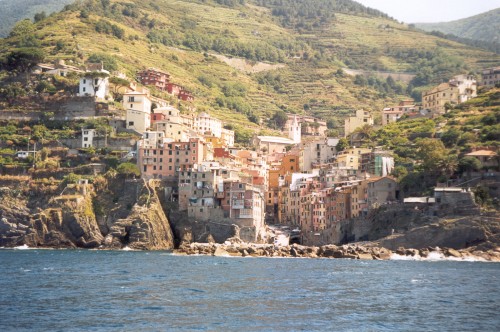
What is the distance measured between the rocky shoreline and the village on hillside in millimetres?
5300

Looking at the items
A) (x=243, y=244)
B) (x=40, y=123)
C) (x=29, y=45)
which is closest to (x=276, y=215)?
(x=243, y=244)

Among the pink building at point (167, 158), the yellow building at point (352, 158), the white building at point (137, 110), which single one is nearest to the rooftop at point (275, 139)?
the yellow building at point (352, 158)

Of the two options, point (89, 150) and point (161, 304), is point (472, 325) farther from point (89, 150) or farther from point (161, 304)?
point (89, 150)

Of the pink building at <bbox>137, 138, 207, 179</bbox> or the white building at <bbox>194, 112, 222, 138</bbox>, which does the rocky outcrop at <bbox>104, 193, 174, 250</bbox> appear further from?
the white building at <bbox>194, 112, 222, 138</bbox>

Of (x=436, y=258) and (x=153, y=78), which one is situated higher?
(x=153, y=78)

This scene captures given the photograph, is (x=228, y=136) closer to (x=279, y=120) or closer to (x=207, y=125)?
(x=207, y=125)

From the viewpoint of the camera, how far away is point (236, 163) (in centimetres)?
12456

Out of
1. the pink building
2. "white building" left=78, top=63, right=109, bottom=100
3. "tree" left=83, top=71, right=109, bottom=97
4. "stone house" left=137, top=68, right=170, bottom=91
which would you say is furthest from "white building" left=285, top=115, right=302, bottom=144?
the pink building

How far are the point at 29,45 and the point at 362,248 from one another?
7355 cm

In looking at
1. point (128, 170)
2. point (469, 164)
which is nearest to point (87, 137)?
point (128, 170)

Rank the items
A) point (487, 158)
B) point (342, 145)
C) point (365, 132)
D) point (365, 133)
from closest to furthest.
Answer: point (487, 158), point (342, 145), point (365, 133), point (365, 132)

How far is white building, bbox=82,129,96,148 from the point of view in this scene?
116625mm

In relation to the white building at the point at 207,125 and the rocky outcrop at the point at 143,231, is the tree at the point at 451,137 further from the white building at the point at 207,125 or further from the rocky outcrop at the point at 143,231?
the rocky outcrop at the point at 143,231

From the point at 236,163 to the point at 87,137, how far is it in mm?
21498
